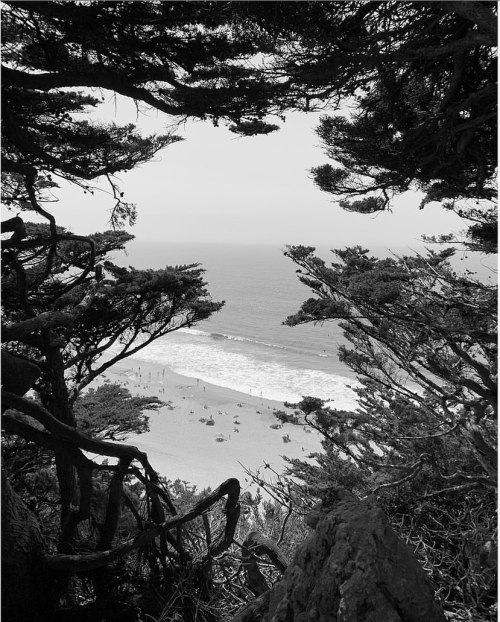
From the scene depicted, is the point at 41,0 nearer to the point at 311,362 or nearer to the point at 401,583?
the point at 401,583

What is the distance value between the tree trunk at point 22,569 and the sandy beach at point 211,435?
33.7 feet

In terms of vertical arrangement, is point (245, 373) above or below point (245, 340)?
below

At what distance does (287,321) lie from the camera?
459cm

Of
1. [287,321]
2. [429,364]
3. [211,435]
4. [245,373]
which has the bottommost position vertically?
[211,435]

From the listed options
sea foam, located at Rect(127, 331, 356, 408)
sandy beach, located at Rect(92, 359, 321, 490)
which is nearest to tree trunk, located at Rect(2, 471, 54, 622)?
sandy beach, located at Rect(92, 359, 321, 490)

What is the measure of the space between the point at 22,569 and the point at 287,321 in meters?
3.02

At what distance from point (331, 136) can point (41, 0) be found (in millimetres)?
2742

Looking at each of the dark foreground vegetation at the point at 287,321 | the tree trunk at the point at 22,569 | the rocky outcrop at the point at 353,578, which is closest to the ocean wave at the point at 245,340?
the dark foreground vegetation at the point at 287,321

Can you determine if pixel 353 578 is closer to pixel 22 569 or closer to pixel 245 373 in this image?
pixel 22 569

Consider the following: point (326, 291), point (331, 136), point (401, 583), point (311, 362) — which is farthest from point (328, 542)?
point (311, 362)

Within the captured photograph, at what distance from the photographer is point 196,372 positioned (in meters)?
24.3

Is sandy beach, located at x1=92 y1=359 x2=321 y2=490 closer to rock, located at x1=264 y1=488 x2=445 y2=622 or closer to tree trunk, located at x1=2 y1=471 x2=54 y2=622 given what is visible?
tree trunk, located at x1=2 y1=471 x2=54 y2=622

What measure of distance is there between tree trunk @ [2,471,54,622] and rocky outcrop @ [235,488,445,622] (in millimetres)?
1001

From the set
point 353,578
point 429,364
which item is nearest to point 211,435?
point 429,364
